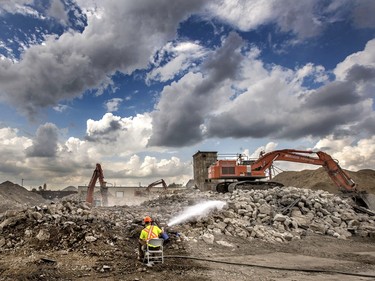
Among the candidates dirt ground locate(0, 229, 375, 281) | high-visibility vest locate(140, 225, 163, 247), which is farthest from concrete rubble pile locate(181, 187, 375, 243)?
high-visibility vest locate(140, 225, 163, 247)

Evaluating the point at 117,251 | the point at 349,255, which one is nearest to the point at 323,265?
the point at 349,255

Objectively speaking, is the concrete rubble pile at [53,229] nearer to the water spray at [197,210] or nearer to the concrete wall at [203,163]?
the water spray at [197,210]

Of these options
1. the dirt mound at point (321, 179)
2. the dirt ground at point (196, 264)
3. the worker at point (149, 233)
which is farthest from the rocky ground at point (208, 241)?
the dirt mound at point (321, 179)

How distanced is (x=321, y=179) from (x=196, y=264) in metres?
35.5

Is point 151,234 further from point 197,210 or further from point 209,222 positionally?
point 197,210

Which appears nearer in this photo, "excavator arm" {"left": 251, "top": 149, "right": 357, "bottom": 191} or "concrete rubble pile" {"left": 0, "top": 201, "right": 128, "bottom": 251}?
"concrete rubble pile" {"left": 0, "top": 201, "right": 128, "bottom": 251}

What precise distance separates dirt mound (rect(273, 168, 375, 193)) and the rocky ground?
19537mm

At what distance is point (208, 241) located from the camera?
13.4 metres

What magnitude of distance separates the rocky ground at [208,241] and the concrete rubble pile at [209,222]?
4cm

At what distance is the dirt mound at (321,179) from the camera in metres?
38.7

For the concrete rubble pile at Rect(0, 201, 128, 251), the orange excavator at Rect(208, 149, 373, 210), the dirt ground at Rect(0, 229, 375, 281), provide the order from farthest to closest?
the orange excavator at Rect(208, 149, 373, 210) < the concrete rubble pile at Rect(0, 201, 128, 251) < the dirt ground at Rect(0, 229, 375, 281)

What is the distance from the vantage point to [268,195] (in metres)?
19.7

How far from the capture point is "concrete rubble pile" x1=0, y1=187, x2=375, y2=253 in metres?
12.6

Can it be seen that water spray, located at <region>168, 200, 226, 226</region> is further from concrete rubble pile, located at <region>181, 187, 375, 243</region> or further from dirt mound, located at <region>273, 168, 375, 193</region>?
dirt mound, located at <region>273, 168, 375, 193</region>
